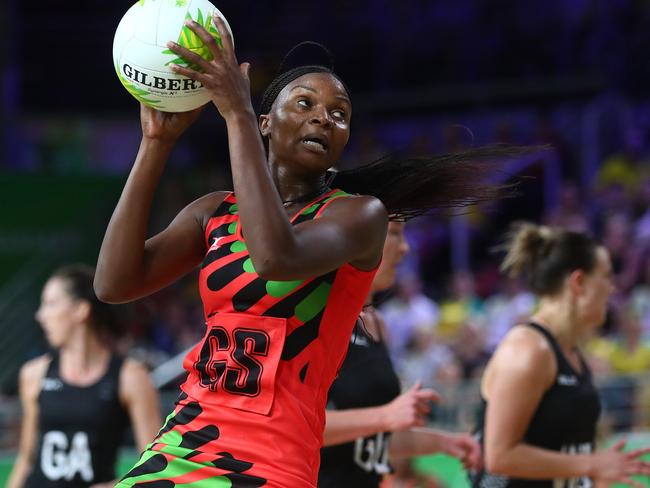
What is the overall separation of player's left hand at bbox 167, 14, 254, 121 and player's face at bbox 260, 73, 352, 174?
0.90 feet

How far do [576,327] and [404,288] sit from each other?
731 centimetres

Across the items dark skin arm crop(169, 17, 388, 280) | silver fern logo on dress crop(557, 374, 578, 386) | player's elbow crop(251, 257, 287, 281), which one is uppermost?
dark skin arm crop(169, 17, 388, 280)

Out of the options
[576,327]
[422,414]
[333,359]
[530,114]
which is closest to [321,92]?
[333,359]

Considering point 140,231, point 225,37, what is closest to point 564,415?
point 140,231

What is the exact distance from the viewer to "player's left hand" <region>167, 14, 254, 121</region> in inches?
106

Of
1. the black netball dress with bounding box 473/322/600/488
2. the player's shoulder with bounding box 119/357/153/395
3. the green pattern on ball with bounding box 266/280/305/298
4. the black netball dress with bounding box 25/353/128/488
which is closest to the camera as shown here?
the green pattern on ball with bounding box 266/280/305/298

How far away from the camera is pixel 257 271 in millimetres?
2646

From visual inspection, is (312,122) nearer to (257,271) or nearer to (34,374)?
(257,271)

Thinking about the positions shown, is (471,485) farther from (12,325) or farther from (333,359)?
(12,325)

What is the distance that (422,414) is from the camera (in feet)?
13.5

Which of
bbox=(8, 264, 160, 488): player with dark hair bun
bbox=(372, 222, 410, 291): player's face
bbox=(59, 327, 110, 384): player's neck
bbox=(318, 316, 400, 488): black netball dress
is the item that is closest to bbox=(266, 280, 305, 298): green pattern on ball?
bbox=(318, 316, 400, 488): black netball dress

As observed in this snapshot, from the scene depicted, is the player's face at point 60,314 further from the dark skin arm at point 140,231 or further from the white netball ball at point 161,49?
the white netball ball at point 161,49

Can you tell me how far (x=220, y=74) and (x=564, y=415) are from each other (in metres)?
2.53

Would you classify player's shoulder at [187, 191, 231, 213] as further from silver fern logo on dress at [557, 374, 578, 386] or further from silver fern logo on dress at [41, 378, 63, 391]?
silver fern logo on dress at [41, 378, 63, 391]
